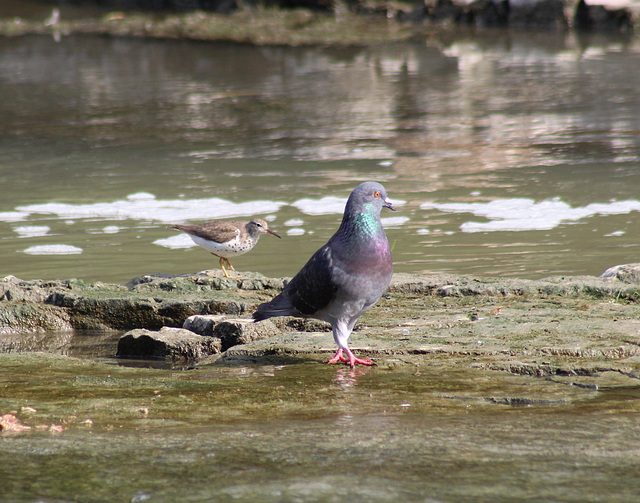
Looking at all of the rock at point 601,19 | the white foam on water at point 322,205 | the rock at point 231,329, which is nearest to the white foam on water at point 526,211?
the white foam on water at point 322,205

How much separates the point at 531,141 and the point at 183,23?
2181 centimetres

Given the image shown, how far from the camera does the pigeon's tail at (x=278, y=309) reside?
216 inches

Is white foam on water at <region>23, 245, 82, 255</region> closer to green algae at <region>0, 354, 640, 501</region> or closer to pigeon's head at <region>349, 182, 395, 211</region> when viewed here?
green algae at <region>0, 354, 640, 501</region>

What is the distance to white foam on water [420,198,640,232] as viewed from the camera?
9.70 meters

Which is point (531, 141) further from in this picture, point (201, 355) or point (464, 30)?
point (464, 30)

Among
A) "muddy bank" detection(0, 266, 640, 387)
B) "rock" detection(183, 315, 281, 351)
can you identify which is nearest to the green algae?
"muddy bank" detection(0, 266, 640, 387)

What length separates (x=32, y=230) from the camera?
10141mm

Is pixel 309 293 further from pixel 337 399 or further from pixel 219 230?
pixel 219 230

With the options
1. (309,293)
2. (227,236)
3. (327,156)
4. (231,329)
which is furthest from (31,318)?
(327,156)

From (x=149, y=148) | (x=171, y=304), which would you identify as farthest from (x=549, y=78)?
(x=171, y=304)

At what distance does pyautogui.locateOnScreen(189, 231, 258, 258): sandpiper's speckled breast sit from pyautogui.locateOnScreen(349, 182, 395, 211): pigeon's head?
2992 mm

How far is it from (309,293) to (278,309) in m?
0.30

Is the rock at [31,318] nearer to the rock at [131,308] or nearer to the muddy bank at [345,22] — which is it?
the rock at [131,308]

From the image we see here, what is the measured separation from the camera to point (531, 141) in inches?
570
